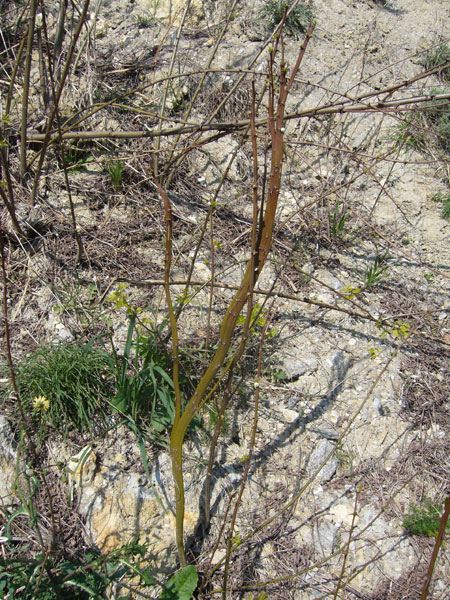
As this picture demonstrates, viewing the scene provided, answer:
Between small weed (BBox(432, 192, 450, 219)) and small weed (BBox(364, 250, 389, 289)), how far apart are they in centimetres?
72

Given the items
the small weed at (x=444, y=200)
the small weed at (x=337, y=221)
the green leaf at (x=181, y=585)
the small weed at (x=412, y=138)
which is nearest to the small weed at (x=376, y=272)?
the small weed at (x=337, y=221)

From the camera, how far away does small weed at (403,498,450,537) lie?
2283 mm

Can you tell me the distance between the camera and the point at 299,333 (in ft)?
9.62

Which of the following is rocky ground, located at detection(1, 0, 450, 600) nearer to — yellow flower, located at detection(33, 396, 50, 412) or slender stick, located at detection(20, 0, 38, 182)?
slender stick, located at detection(20, 0, 38, 182)

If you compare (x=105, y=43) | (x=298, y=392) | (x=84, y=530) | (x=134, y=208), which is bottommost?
(x=84, y=530)

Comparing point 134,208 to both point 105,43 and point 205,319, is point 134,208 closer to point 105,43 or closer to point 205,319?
point 205,319

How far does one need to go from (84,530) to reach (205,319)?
1274 millimetres

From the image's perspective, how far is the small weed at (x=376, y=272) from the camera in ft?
10.3

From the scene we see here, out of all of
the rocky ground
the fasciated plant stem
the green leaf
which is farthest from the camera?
the rocky ground

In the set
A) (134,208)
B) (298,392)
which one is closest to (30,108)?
(134,208)

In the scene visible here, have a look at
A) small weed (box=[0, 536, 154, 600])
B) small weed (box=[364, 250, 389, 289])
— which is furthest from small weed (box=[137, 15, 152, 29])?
small weed (box=[0, 536, 154, 600])

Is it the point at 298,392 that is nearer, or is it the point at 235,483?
the point at 235,483

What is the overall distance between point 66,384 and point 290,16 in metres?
3.89

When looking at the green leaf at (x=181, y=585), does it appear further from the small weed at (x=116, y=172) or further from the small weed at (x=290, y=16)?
the small weed at (x=290, y=16)
